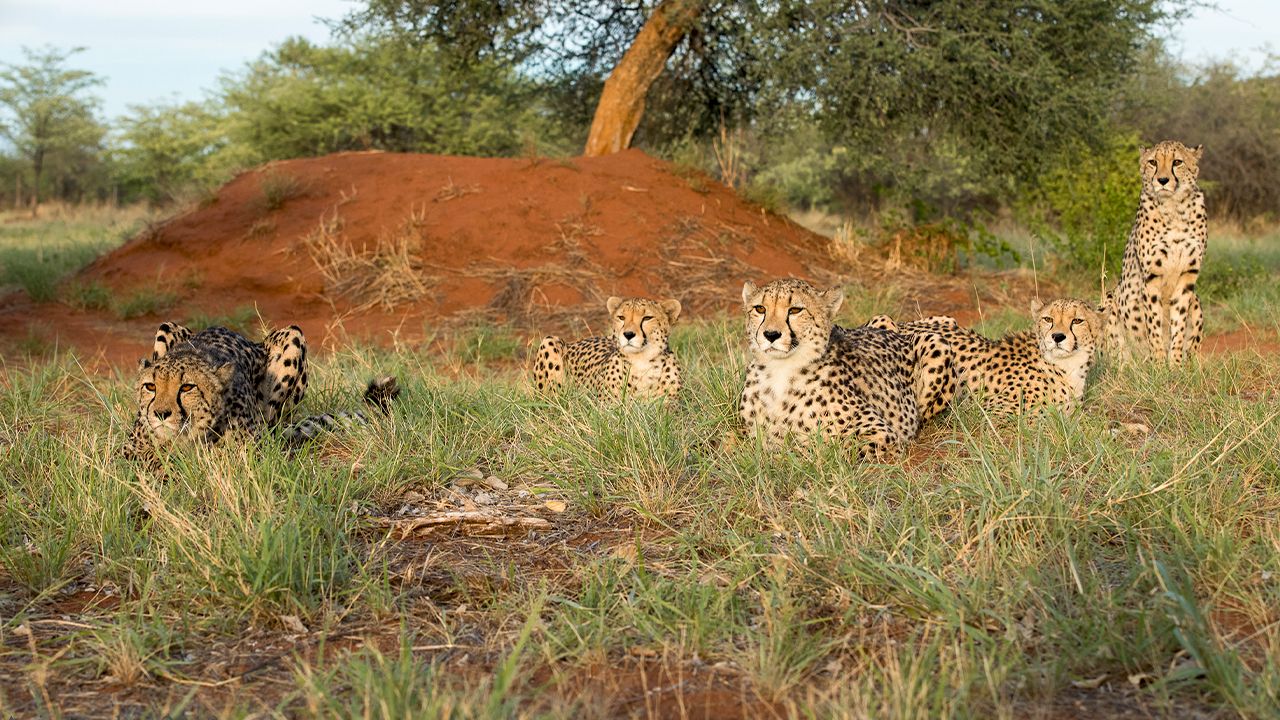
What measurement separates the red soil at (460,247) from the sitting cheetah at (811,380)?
450 cm

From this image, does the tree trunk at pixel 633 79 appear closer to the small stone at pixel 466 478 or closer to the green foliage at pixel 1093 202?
the green foliage at pixel 1093 202

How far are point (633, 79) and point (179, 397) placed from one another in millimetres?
9256

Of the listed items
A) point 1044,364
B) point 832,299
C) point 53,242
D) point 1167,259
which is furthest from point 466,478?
point 53,242

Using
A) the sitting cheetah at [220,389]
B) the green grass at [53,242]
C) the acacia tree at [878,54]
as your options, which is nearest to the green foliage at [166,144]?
the green grass at [53,242]

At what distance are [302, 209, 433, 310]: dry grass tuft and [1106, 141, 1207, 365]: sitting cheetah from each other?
5.56 meters

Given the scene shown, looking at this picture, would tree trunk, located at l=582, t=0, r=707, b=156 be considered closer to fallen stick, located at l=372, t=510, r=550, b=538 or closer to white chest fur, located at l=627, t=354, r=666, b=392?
white chest fur, located at l=627, t=354, r=666, b=392

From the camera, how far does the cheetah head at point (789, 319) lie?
14.0ft

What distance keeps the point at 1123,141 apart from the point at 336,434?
44.5 feet

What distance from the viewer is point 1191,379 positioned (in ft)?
17.9

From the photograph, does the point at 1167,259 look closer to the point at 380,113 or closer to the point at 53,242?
the point at 53,242

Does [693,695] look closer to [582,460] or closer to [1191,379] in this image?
[582,460]

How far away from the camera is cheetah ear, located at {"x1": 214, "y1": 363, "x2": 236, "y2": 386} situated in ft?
14.0

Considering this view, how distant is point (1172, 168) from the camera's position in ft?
21.4

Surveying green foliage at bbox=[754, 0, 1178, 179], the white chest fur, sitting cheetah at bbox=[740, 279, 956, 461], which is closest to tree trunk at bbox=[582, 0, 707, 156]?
green foliage at bbox=[754, 0, 1178, 179]
